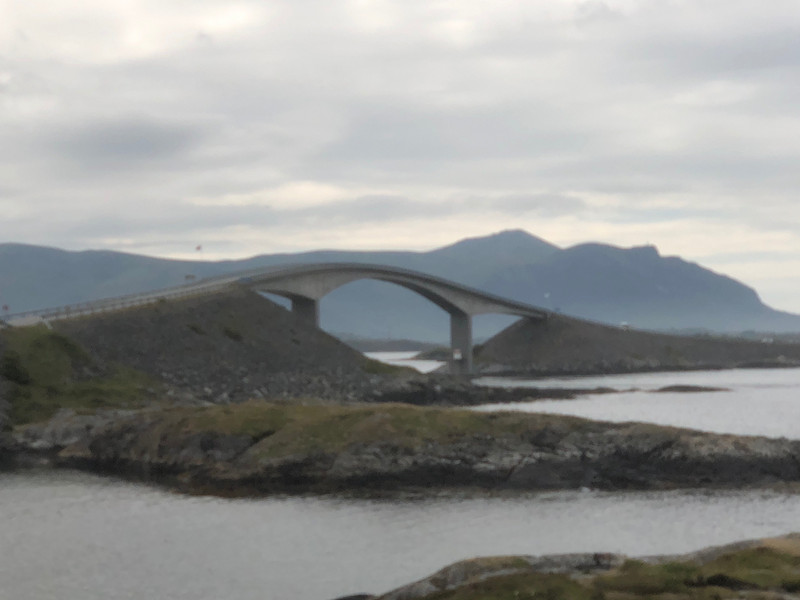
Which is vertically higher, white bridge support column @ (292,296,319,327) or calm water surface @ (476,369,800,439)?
white bridge support column @ (292,296,319,327)

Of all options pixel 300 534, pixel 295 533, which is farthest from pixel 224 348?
pixel 300 534

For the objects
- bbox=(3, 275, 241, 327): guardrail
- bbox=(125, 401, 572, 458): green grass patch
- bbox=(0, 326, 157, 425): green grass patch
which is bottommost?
bbox=(125, 401, 572, 458): green grass patch

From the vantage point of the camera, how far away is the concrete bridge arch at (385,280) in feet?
436

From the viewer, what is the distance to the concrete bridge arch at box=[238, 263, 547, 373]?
436 ft

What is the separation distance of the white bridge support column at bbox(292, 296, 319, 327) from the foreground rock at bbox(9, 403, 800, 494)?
79790mm

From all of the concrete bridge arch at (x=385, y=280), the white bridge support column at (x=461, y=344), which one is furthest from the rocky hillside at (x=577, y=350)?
the white bridge support column at (x=461, y=344)

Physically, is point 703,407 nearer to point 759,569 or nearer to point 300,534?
A: point 300,534

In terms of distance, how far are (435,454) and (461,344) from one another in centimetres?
12534

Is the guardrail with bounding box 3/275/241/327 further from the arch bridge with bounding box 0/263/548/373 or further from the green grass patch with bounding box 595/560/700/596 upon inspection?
the green grass patch with bounding box 595/560/700/596

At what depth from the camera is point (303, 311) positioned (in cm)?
14062

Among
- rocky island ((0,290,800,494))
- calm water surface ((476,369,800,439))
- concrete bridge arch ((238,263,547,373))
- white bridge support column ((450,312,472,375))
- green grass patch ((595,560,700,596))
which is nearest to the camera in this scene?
green grass patch ((595,560,700,596))

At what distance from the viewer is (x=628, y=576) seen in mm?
25047

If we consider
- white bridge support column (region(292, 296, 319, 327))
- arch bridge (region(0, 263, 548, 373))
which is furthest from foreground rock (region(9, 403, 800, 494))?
white bridge support column (region(292, 296, 319, 327))

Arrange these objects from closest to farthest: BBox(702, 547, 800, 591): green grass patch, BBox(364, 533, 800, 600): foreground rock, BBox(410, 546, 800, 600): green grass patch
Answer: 1. BBox(410, 546, 800, 600): green grass patch
2. BBox(364, 533, 800, 600): foreground rock
3. BBox(702, 547, 800, 591): green grass patch
